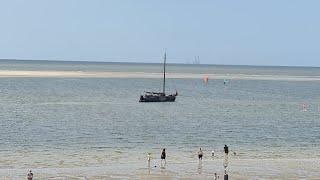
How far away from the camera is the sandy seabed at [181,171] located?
37125 mm

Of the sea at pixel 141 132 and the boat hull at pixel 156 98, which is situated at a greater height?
the boat hull at pixel 156 98

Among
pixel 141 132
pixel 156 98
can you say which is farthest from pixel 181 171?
pixel 156 98

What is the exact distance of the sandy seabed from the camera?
3712 centimetres

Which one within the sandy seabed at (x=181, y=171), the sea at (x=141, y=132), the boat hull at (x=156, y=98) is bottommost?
the sandy seabed at (x=181, y=171)

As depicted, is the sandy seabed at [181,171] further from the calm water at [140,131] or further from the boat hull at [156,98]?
the boat hull at [156,98]

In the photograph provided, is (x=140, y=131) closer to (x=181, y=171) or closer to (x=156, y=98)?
(x=181, y=171)

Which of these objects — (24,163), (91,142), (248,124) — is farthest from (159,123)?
(24,163)

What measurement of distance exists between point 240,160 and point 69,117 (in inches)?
1565

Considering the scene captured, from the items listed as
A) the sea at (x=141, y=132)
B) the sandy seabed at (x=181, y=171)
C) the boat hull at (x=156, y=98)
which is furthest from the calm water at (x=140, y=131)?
the boat hull at (x=156, y=98)

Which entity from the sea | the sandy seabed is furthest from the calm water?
the sandy seabed

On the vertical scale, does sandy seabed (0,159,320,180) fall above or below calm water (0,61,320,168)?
below

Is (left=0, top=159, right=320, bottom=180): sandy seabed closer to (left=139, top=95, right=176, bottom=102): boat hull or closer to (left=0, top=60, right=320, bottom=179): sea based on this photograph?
(left=0, top=60, right=320, bottom=179): sea

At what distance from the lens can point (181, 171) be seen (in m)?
39.0

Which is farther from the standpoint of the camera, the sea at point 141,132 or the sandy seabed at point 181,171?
the sea at point 141,132
